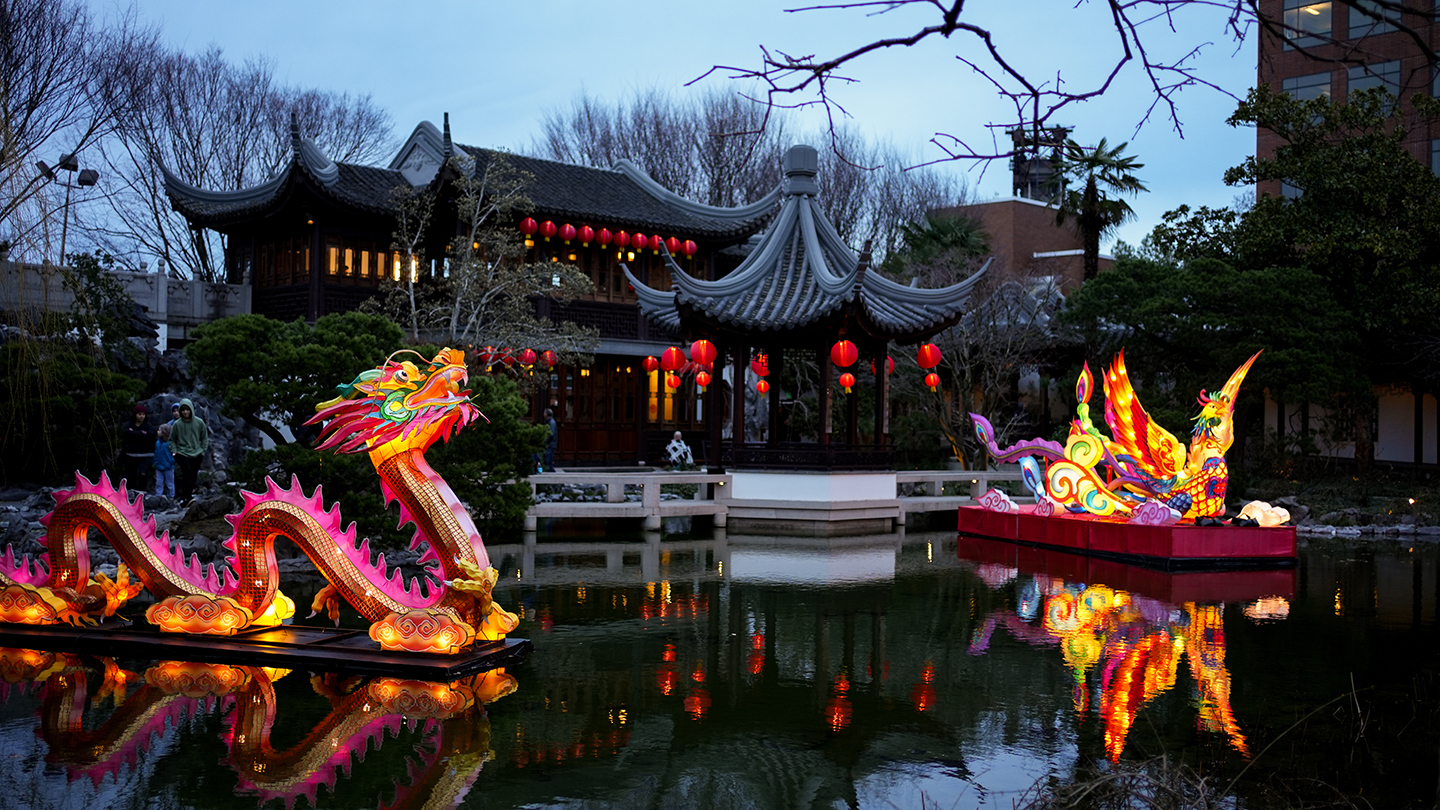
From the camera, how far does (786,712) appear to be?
6.20 m

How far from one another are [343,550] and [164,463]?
349 inches

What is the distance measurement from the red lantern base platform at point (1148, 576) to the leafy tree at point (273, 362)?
7.30m

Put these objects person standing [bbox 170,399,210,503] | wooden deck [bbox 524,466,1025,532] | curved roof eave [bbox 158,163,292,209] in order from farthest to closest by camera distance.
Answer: curved roof eave [bbox 158,163,292,209] → wooden deck [bbox 524,466,1025,532] → person standing [bbox 170,399,210,503]

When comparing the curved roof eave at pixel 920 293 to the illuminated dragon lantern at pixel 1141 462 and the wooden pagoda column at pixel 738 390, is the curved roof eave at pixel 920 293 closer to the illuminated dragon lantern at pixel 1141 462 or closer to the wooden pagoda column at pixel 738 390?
the wooden pagoda column at pixel 738 390

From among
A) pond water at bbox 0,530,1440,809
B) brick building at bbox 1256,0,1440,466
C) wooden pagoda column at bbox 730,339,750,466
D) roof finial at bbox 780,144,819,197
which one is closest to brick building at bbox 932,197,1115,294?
brick building at bbox 1256,0,1440,466

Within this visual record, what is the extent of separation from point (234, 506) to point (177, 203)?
1396cm

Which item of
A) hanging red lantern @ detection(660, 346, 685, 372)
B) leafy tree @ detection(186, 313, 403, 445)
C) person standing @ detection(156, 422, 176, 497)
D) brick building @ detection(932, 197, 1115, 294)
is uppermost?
brick building @ detection(932, 197, 1115, 294)

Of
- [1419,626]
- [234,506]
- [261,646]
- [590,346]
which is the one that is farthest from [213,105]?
[1419,626]

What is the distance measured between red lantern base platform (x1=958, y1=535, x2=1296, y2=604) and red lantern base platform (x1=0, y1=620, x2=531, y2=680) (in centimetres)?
649

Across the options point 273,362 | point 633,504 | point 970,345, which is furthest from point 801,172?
point 273,362

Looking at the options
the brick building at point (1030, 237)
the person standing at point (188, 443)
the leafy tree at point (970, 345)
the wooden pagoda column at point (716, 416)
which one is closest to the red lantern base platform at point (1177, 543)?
the wooden pagoda column at point (716, 416)

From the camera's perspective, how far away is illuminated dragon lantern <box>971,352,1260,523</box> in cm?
1284

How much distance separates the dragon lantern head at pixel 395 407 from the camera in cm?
675

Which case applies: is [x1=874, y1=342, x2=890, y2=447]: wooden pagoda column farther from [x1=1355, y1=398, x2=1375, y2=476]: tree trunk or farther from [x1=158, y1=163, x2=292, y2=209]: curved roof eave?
[x1=158, y1=163, x2=292, y2=209]: curved roof eave
